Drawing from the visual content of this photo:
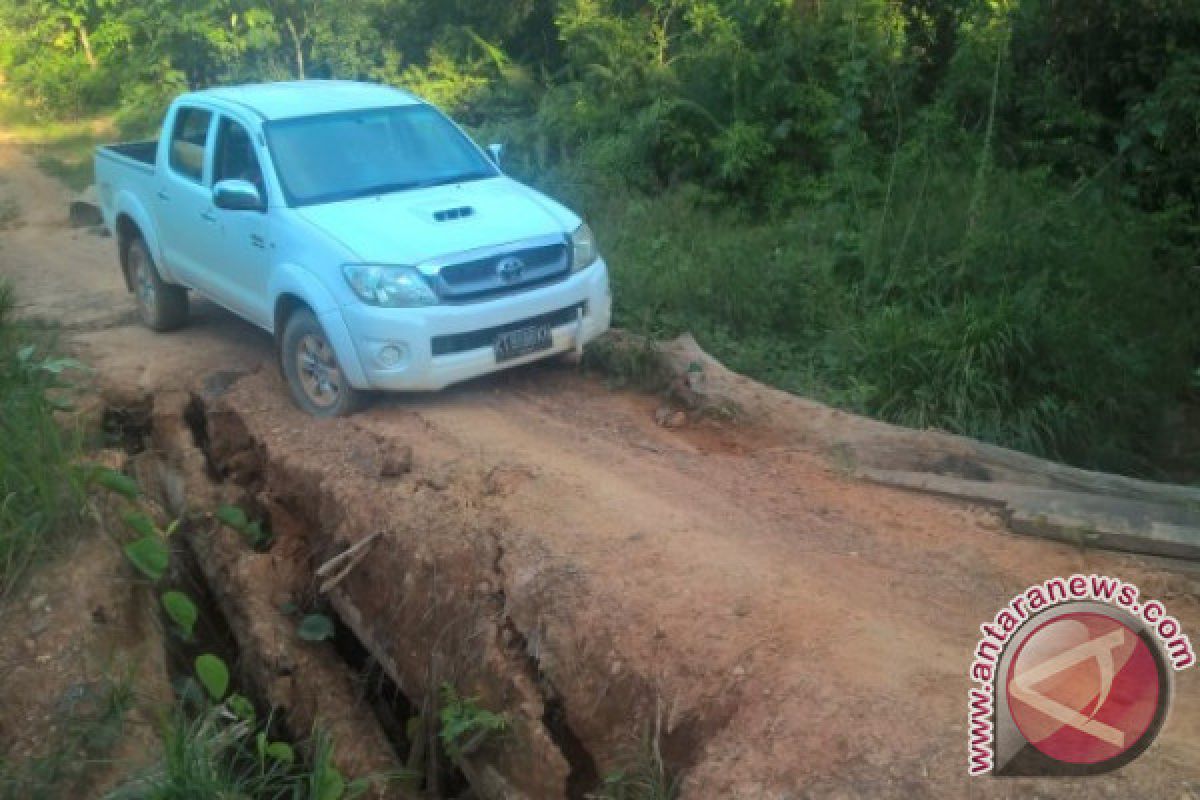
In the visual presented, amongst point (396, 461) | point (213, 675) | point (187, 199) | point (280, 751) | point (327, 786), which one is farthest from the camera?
point (187, 199)

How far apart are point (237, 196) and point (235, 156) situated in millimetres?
764

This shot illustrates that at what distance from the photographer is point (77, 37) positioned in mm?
19562

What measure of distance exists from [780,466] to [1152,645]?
2.64 metres

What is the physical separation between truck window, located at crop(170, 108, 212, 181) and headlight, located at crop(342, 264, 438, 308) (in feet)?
7.07

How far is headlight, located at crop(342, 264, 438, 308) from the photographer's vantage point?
628cm

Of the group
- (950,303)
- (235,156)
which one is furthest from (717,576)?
(235,156)

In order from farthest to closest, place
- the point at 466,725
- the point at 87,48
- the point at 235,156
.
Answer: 1. the point at 87,48
2. the point at 235,156
3. the point at 466,725

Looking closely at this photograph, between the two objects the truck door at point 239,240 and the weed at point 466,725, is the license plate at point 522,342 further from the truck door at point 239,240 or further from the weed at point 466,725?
the weed at point 466,725

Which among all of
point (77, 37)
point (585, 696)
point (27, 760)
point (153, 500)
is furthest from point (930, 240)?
point (77, 37)

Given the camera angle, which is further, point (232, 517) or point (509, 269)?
point (509, 269)

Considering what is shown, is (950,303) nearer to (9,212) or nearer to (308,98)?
(308,98)

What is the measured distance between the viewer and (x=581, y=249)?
702 centimetres

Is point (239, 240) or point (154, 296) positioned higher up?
point (239, 240)

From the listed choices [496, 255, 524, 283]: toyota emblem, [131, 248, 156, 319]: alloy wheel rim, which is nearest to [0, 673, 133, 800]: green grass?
[496, 255, 524, 283]: toyota emblem
